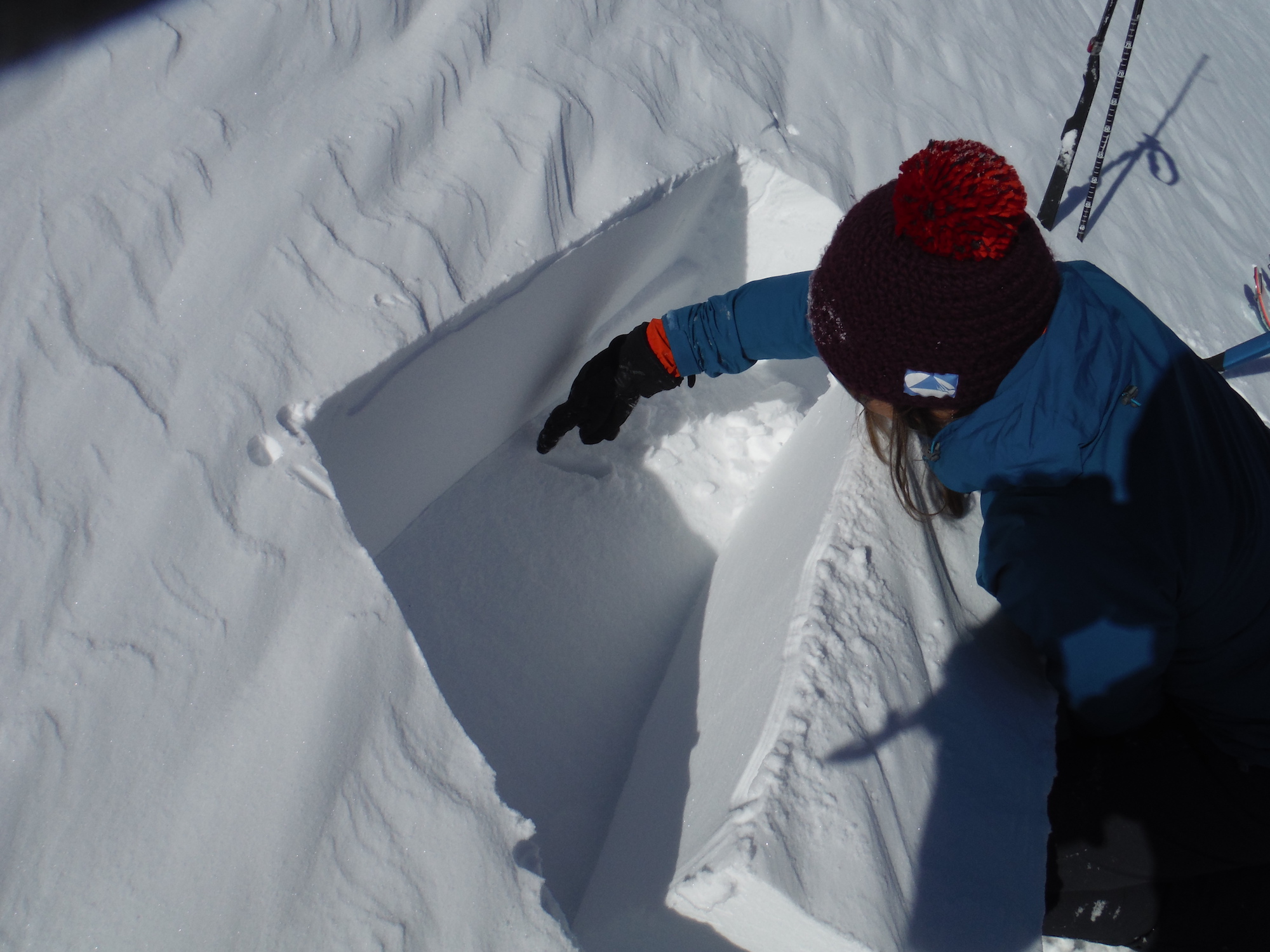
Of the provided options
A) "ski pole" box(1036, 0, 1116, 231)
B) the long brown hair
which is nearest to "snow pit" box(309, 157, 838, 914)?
the long brown hair

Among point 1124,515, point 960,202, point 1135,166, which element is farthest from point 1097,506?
point 1135,166

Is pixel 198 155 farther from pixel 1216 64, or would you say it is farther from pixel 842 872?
pixel 1216 64

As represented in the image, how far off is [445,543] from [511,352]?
390 millimetres

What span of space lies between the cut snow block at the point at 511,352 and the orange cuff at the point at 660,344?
20 centimetres

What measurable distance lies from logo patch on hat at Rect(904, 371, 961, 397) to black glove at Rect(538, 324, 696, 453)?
0.55 meters

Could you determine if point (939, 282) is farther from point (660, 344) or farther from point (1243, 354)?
point (1243, 354)

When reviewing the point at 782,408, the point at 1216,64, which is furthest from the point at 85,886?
the point at 1216,64

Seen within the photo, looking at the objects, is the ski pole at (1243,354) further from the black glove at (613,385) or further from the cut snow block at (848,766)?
the black glove at (613,385)

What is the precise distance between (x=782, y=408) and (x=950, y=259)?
1062 millimetres

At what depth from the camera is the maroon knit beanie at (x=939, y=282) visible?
821 millimetres

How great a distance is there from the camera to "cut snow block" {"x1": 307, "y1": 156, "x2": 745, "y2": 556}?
121cm

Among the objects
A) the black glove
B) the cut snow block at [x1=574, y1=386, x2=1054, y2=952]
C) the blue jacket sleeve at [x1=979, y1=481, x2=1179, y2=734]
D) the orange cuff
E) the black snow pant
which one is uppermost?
the orange cuff

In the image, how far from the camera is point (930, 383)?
0.92 metres

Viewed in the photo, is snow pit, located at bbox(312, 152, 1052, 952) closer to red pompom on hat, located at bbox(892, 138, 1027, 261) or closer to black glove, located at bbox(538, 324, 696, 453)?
black glove, located at bbox(538, 324, 696, 453)
